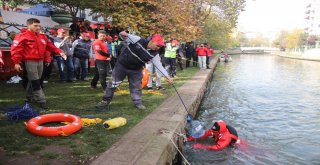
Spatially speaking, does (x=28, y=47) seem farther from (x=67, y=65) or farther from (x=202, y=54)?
(x=202, y=54)

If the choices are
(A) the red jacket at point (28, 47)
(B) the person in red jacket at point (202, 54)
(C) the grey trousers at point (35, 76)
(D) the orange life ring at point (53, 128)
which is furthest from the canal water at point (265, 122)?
(B) the person in red jacket at point (202, 54)

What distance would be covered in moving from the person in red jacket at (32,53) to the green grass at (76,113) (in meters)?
0.69

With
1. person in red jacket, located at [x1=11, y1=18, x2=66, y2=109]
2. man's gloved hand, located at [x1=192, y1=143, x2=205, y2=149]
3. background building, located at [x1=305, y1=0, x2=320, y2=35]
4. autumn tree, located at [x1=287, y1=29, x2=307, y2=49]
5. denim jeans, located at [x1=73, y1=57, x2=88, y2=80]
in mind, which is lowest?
man's gloved hand, located at [x1=192, y1=143, x2=205, y2=149]

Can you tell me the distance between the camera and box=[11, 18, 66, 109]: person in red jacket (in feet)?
19.9

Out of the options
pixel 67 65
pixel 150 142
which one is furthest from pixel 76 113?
pixel 67 65

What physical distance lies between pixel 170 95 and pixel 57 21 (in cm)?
998

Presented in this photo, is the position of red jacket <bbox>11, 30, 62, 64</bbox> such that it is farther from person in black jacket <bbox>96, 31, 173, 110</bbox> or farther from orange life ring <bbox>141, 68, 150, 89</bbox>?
orange life ring <bbox>141, 68, 150, 89</bbox>

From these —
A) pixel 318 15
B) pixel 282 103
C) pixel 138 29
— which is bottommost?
pixel 282 103

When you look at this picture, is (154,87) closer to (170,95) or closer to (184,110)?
(170,95)

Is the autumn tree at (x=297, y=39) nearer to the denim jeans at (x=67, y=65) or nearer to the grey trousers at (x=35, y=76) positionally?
the denim jeans at (x=67, y=65)

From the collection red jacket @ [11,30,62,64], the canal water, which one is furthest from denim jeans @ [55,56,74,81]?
the canal water

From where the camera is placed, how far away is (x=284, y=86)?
16062 millimetres

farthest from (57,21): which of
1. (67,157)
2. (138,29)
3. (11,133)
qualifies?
(67,157)

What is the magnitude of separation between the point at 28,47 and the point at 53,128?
7.45ft
